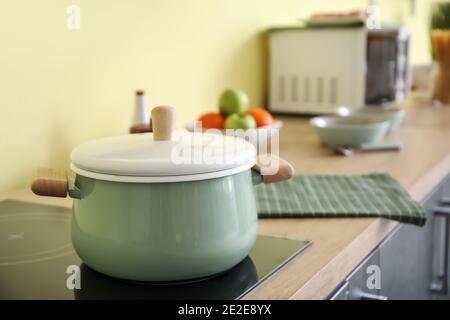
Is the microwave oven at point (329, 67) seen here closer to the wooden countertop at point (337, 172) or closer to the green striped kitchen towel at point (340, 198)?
the wooden countertop at point (337, 172)

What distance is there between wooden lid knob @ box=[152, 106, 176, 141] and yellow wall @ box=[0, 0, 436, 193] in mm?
453

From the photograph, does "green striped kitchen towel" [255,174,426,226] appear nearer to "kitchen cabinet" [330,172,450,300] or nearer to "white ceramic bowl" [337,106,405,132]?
"kitchen cabinet" [330,172,450,300]

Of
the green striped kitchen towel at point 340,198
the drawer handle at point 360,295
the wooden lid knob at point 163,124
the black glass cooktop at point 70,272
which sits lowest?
the drawer handle at point 360,295

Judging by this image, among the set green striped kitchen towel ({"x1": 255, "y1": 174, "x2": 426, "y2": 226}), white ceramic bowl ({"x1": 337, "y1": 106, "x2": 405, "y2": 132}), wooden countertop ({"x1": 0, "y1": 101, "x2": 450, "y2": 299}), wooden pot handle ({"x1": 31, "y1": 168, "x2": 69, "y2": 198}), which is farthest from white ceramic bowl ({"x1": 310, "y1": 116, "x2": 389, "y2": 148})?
wooden pot handle ({"x1": 31, "y1": 168, "x2": 69, "y2": 198})

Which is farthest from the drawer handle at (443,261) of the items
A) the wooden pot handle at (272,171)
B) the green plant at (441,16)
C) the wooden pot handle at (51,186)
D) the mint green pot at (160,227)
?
the green plant at (441,16)

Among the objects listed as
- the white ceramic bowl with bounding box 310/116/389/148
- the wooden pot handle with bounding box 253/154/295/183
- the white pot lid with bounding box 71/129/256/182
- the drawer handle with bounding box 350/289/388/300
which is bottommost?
the drawer handle with bounding box 350/289/388/300

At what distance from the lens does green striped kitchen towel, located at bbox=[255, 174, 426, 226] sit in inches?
39.5

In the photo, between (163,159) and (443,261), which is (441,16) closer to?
(443,261)

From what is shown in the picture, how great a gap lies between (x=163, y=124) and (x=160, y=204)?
4.4 inches

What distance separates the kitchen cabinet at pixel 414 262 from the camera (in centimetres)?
95

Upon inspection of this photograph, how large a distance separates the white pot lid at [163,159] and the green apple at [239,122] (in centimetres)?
65
